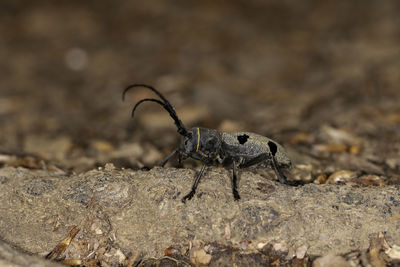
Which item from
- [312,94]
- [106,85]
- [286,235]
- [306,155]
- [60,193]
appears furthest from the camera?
[106,85]

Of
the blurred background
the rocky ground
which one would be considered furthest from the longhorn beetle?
the blurred background

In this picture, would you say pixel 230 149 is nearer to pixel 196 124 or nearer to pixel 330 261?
pixel 330 261

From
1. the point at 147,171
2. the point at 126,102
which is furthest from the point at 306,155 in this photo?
the point at 126,102

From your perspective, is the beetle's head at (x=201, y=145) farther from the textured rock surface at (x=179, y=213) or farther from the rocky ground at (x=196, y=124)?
the textured rock surface at (x=179, y=213)

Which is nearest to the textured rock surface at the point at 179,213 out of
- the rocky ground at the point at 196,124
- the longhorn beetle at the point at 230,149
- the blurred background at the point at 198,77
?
the rocky ground at the point at 196,124

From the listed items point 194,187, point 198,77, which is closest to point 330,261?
point 194,187

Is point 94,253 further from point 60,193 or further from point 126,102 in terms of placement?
A: point 126,102
